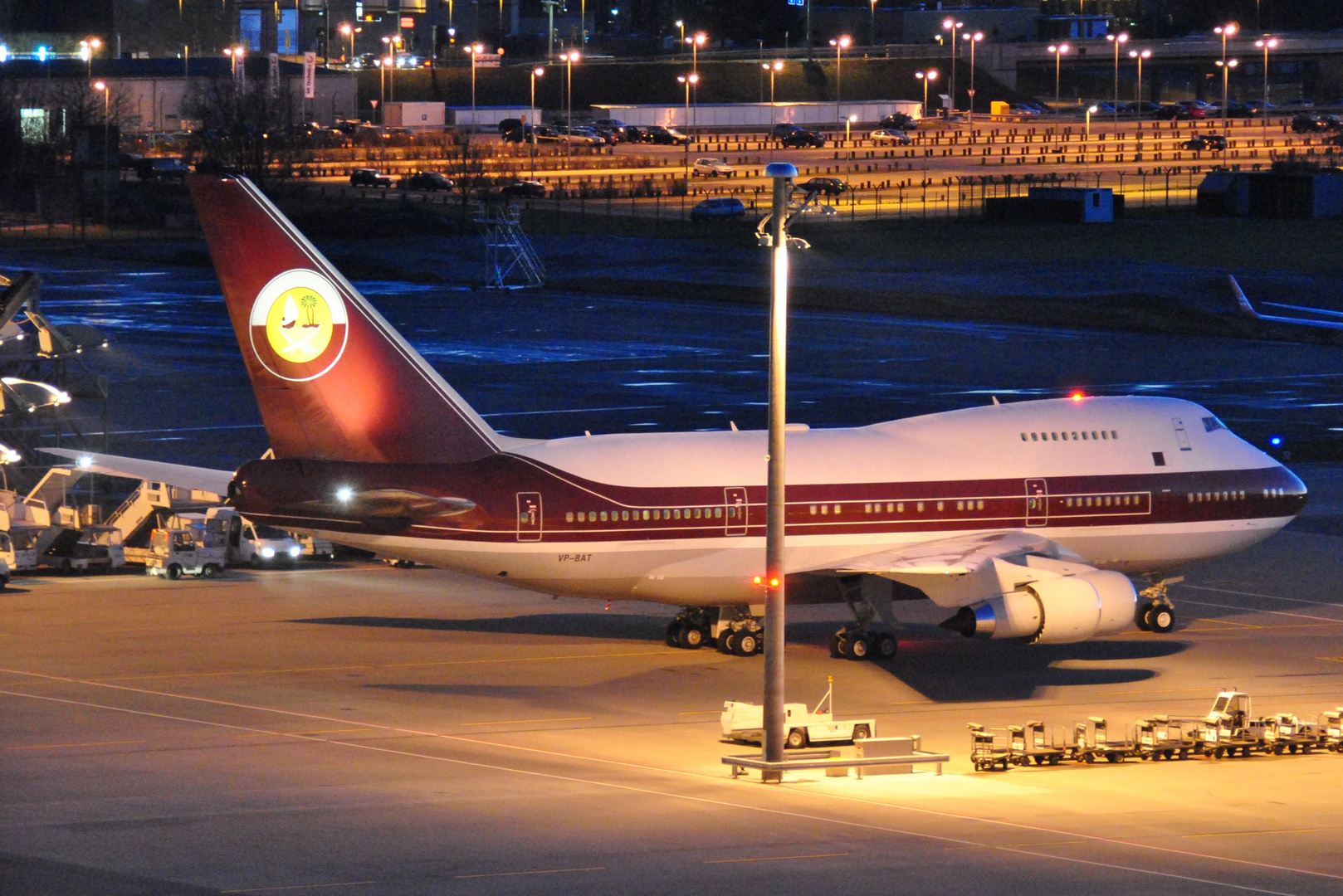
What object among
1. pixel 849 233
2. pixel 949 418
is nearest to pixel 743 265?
pixel 849 233

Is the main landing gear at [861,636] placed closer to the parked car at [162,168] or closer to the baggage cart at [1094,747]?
the baggage cart at [1094,747]

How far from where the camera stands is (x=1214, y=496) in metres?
42.0

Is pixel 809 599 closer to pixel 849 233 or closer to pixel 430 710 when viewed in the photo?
pixel 430 710

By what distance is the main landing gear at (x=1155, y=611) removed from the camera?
41438 mm

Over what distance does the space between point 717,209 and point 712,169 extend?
114 ft

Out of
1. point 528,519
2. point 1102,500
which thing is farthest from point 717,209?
point 528,519

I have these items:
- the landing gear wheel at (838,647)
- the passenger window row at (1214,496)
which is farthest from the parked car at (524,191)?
the landing gear wheel at (838,647)

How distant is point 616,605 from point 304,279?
11.8m

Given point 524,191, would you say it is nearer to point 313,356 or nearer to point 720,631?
point 720,631

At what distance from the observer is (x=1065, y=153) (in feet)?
619

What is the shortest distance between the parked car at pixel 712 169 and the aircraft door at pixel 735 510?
135 m

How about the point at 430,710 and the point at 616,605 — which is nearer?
the point at 430,710

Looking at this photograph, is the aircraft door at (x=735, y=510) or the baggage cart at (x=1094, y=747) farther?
the aircraft door at (x=735, y=510)

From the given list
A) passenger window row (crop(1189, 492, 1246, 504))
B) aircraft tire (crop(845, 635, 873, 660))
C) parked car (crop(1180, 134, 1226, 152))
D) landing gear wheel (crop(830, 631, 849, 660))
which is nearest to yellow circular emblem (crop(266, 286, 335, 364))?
landing gear wheel (crop(830, 631, 849, 660))
